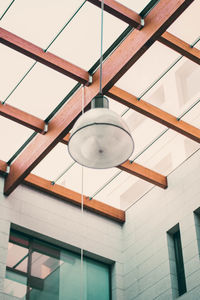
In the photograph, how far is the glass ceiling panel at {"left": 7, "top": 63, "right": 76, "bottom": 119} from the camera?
35.5ft

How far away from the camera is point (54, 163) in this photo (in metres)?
12.7

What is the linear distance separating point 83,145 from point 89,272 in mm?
7356

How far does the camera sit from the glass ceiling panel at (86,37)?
10039 mm

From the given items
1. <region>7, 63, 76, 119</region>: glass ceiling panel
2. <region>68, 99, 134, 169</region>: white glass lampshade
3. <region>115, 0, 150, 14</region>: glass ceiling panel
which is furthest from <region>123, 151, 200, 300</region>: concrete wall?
<region>68, 99, 134, 169</region>: white glass lampshade

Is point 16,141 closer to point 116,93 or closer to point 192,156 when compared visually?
point 116,93

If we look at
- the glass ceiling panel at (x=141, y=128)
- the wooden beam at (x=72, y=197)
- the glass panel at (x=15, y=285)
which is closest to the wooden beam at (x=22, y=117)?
the wooden beam at (x=72, y=197)

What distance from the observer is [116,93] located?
35.4 feet

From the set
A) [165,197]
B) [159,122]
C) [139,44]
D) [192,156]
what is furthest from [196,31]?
[165,197]

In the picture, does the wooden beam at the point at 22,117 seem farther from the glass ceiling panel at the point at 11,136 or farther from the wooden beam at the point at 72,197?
the wooden beam at the point at 72,197

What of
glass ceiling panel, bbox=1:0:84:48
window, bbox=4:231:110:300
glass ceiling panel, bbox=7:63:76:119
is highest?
glass ceiling panel, bbox=1:0:84:48

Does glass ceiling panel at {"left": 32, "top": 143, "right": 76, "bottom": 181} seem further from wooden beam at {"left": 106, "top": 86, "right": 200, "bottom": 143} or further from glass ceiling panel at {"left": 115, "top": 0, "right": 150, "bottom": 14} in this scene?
glass ceiling panel at {"left": 115, "top": 0, "right": 150, "bottom": 14}

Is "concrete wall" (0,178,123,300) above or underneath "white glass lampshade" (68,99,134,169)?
above

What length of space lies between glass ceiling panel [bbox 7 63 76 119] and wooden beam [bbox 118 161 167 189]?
2152mm

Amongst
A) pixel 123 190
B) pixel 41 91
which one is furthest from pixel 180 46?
pixel 123 190
